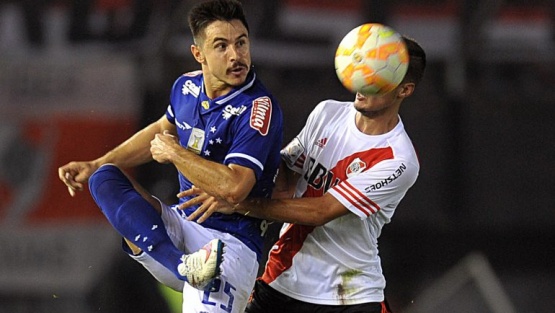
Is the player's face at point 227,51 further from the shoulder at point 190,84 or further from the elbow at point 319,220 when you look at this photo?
the elbow at point 319,220

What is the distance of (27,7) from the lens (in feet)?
25.4

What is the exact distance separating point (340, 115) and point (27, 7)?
11.2 feet

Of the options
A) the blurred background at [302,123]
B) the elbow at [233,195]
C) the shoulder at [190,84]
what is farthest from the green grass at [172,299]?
the elbow at [233,195]

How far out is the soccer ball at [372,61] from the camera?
470 centimetres

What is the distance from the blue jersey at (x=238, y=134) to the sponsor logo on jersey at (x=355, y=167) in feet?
1.09

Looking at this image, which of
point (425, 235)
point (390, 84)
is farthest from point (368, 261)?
point (425, 235)

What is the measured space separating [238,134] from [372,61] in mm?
649

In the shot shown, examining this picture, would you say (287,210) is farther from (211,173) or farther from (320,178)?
(211,173)

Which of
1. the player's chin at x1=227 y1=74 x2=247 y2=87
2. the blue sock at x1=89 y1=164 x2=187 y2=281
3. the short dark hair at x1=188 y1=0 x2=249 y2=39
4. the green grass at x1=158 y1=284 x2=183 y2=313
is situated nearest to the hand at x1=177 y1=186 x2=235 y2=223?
the blue sock at x1=89 y1=164 x2=187 y2=281

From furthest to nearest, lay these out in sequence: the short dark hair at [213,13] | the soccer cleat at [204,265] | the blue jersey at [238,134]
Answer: the short dark hair at [213,13], the blue jersey at [238,134], the soccer cleat at [204,265]

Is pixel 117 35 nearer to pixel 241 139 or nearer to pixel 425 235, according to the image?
pixel 425 235

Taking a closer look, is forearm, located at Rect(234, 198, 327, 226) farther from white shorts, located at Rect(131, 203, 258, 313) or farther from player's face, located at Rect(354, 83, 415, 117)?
player's face, located at Rect(354, 83, 415, 117)

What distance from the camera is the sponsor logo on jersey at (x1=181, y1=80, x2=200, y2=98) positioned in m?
4.92

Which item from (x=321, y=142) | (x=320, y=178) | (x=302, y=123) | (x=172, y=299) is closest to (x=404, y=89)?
(x=321, y=142)
